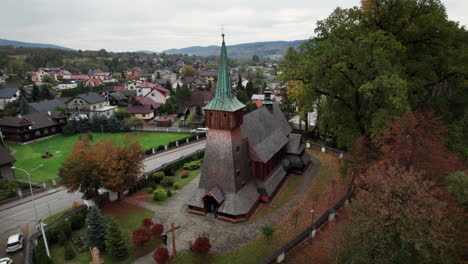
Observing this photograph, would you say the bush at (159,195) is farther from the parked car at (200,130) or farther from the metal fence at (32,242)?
the parked car at (200,130)

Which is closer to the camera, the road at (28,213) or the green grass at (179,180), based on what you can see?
the road at (28,213)

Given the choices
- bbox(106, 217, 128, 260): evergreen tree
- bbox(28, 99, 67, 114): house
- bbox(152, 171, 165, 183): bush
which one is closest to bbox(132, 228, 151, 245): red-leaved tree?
bbox(106, 217, 128, 260): evergreen tree

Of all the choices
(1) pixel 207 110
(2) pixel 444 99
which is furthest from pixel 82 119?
(2) pixel 444 99

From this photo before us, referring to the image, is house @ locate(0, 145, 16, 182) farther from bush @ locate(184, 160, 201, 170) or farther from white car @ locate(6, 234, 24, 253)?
bush @ locate(184, 160, 201, 170)

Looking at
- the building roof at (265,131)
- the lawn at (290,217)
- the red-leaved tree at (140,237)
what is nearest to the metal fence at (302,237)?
the lawn at (290,217)

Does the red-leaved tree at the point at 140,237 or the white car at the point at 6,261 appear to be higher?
the red-leaved tree at the point at 140,237

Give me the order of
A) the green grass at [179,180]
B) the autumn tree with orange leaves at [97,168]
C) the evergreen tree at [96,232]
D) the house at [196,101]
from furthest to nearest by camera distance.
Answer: the house at [196,101] < the green grass at [179,180] < the autumn tree with orange leaves at [97,168] < the evergreen tree at [96,232]
